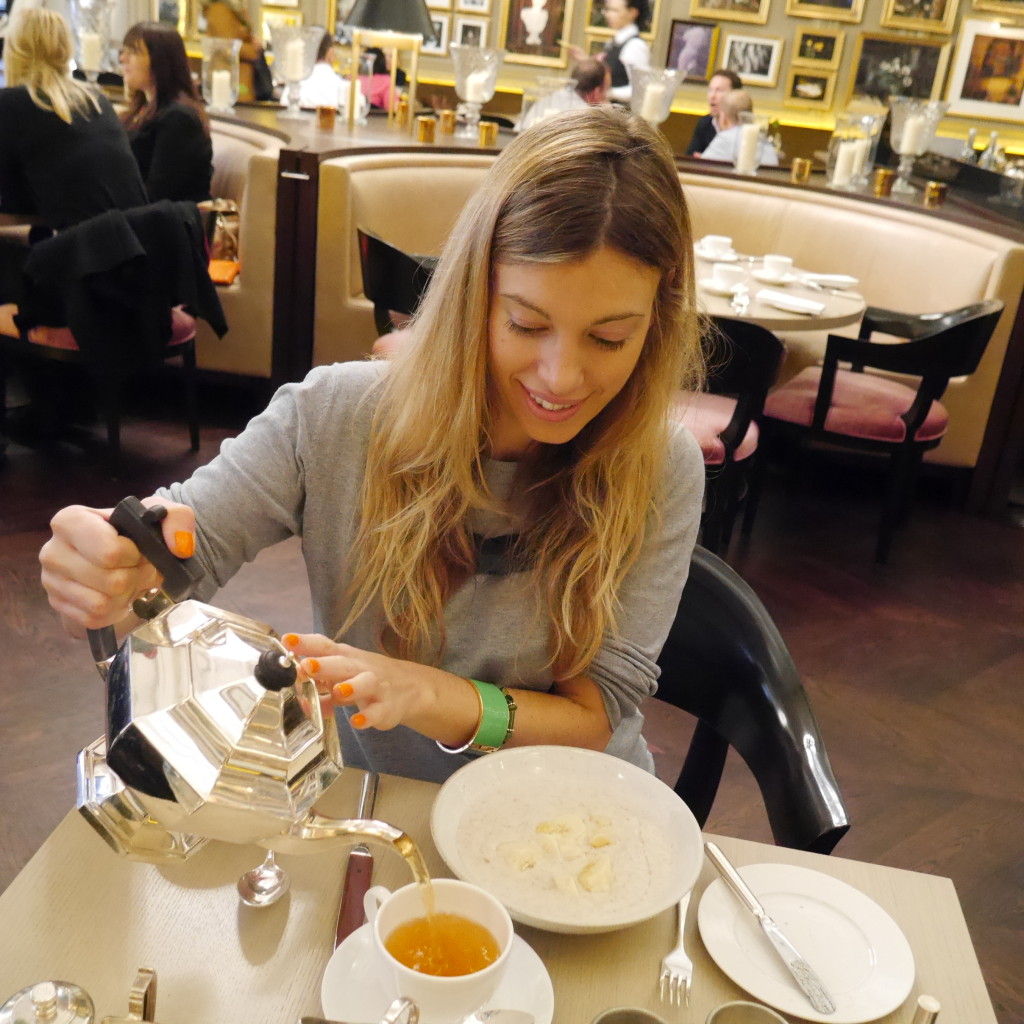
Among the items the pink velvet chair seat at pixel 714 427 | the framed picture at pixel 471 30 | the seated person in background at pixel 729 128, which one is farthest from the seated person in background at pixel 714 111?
the pink velvet chair seat at pixel 714 427

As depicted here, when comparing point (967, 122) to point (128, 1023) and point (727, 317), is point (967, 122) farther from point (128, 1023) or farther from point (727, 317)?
point (128, 1023)

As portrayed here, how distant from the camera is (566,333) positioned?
1.11 metres

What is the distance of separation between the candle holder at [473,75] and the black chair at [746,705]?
13.7 ft

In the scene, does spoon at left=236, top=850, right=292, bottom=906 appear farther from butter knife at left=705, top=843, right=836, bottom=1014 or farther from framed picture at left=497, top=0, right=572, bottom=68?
framed picture at left=497, top=0, right=572, bottom=68

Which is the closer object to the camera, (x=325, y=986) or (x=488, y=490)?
(x=325, y=986)

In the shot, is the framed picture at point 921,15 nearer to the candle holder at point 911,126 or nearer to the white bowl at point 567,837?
the candle holder at point 911,126

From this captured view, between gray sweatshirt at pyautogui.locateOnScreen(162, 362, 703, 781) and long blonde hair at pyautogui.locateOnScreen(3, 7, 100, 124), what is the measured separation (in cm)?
282

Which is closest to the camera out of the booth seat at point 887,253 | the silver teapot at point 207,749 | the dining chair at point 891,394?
the silver teapot at point 207,749

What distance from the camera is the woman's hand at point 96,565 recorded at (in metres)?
0.88

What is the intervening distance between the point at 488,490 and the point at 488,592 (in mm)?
126

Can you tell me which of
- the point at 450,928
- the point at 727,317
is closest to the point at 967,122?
the point at 727,317

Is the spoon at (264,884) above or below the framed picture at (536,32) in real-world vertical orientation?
below

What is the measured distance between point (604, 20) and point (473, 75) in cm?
312

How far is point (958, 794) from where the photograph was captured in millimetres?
2461
